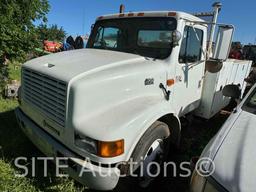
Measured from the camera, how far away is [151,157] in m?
2.98

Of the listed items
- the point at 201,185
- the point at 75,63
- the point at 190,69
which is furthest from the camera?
the point at 190,69

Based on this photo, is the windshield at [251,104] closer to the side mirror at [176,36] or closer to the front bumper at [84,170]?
the side mirror at [176,36]

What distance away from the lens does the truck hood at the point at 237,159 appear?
1646mm

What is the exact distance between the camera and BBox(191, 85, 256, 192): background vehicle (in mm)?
1666

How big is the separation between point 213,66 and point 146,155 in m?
2.12

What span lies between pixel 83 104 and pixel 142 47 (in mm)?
1560

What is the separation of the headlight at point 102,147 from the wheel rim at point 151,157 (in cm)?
56

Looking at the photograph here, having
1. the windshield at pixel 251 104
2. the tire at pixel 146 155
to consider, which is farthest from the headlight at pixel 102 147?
the windshield at pixel 251 104

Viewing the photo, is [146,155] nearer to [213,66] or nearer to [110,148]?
[110,148]

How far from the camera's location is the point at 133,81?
113 inches

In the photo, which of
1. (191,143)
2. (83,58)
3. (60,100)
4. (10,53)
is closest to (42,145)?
(60,100)

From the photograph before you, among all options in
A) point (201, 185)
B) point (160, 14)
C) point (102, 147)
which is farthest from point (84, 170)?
point (160, 14)

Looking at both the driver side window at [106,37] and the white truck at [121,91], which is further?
the driver side window at [106,37]

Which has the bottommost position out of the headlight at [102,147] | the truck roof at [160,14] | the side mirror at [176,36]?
the headlight at [102,147]
